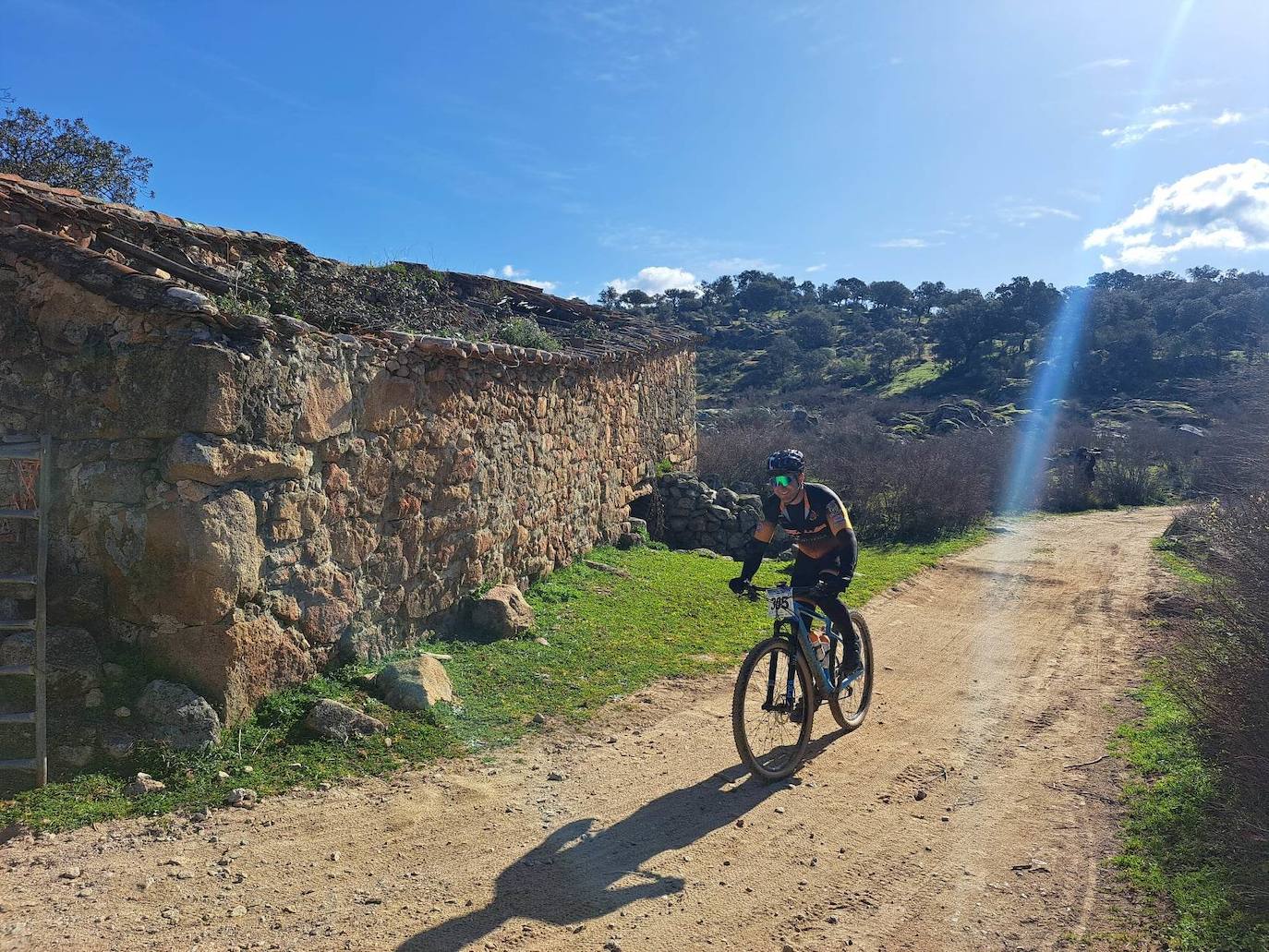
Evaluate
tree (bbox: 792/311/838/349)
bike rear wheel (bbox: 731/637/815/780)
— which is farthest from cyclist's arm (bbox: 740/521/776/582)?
tree (bbox: 792/311/838/349)

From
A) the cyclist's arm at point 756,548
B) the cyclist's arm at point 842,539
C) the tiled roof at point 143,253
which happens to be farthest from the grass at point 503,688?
the tiled roof at point 143,253

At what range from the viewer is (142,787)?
12.9 ft

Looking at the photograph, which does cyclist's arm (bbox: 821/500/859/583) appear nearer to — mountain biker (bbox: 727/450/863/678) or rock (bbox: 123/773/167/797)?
mountain biker (bbox: 727/450/863/678)

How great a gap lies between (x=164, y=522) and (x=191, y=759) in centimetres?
124

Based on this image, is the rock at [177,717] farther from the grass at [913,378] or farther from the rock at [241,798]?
the grass at [913,378]

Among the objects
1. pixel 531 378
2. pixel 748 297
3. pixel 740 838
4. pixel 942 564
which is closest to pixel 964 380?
pixel 748 297

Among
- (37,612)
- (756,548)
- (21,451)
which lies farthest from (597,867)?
(21,451)

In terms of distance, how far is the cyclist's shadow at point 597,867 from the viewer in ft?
10.9

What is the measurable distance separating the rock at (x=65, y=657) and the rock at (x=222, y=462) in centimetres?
98

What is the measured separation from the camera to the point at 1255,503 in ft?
17.9

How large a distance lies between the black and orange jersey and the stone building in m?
2.76

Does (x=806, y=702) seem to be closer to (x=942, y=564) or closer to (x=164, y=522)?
(x=164, y=522)

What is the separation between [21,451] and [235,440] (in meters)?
1.01

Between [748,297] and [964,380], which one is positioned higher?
[748,297]
